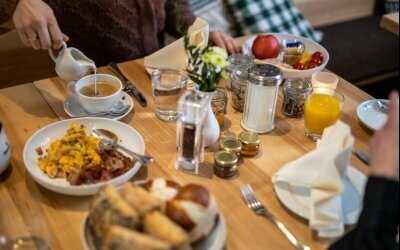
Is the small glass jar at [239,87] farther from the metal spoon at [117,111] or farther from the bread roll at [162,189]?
the bread roll at [162,189]

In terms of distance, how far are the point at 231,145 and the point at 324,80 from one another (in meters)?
0.47

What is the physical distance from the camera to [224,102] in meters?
1.27

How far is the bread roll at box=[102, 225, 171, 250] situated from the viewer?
705 mm

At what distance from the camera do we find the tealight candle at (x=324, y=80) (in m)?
1.38

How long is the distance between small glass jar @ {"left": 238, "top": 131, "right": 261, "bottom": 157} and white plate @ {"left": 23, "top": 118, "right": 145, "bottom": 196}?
260 mm

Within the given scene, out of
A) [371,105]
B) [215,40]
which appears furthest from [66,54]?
[371,105]

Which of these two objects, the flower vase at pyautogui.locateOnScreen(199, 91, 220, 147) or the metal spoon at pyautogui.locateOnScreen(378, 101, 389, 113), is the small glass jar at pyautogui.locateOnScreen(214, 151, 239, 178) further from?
the metal spoon at pyautogui.locateOnScreen(378, 101, 389, 113)

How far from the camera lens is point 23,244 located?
34.6 inches

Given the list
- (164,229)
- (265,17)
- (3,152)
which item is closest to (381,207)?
(164,229)

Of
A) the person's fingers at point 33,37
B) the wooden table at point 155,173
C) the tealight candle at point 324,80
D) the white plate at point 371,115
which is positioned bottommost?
the wooden table at point 155,173

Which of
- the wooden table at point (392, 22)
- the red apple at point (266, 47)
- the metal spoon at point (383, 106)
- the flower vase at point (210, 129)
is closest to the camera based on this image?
the flower vase at point (210, 129)

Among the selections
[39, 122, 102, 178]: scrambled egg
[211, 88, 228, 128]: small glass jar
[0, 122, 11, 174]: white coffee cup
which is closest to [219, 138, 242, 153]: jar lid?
[211, 88, 228, 128]: small glass jar

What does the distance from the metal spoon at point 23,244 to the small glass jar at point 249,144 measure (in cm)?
53

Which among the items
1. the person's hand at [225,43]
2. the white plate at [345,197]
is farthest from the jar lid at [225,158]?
the person's hand at [225,43]
